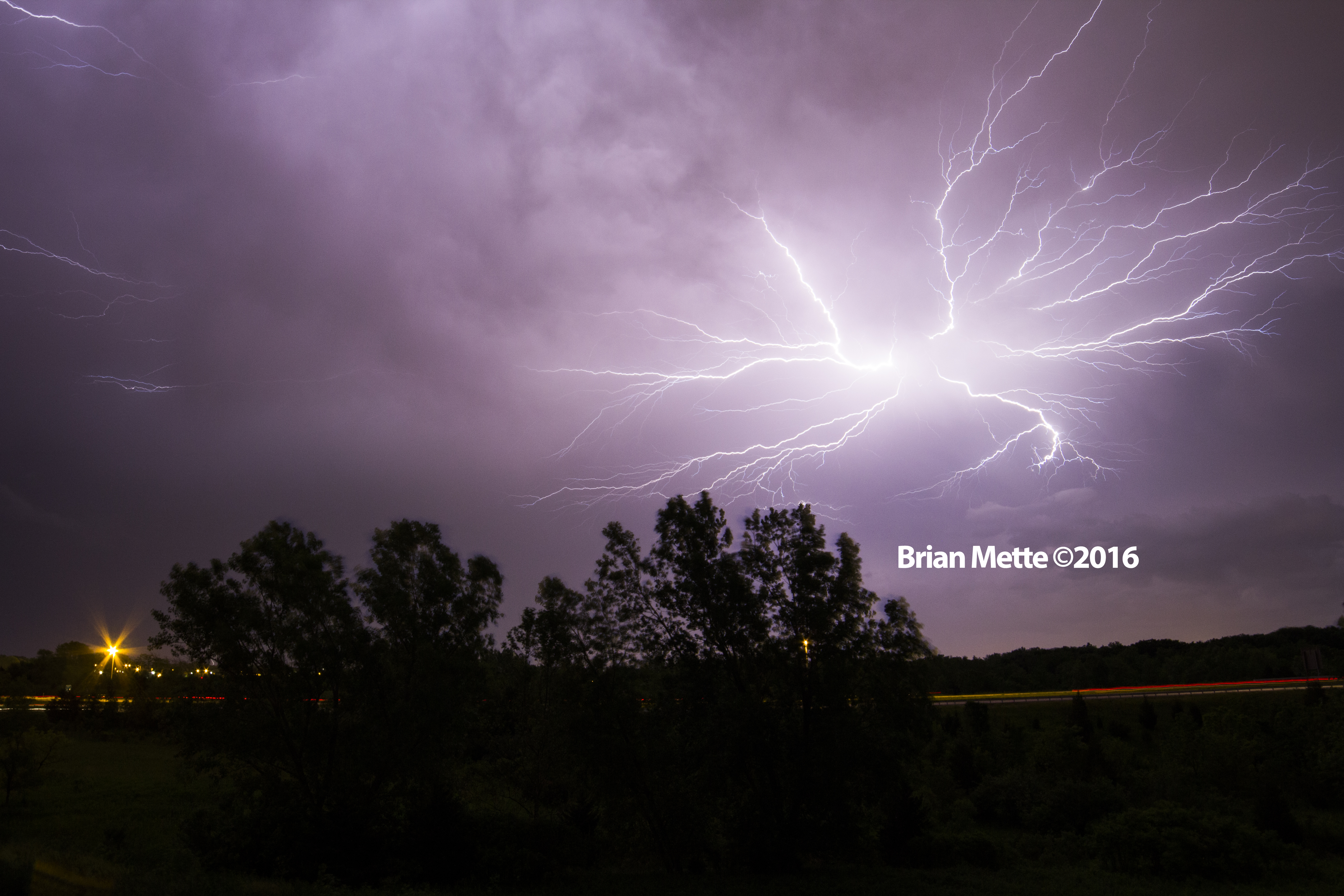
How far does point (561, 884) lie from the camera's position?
1748 centimetres

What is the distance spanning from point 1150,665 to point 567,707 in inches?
2626

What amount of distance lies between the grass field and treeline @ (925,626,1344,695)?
43025 mm

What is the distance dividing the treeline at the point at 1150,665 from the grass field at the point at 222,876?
43025 millimetres

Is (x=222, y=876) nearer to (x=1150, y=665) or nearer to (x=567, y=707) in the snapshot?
(x=567, y=707)

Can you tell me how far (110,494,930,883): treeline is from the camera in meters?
17.4

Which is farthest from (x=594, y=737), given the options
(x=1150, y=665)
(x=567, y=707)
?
(x=1150, y=665)

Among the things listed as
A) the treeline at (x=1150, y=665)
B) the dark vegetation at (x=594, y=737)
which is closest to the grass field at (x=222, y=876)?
the dark vegetation at (x=594, y=737)

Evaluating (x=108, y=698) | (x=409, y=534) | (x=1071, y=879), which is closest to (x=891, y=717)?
(x=1071, y=879)

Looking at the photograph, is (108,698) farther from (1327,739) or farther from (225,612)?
(1327,739)

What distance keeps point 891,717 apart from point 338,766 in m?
13.3

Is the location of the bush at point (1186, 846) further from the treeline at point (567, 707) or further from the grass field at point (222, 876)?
the treeline at point (567, 707)

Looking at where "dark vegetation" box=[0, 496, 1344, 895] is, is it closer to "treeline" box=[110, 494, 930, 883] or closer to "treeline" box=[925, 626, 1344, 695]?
"treeline" box=[110, 494, 930, 883]

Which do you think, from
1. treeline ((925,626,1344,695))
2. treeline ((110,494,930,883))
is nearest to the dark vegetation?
treeline ((110,494,930,883))

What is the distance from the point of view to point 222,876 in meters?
14.3
